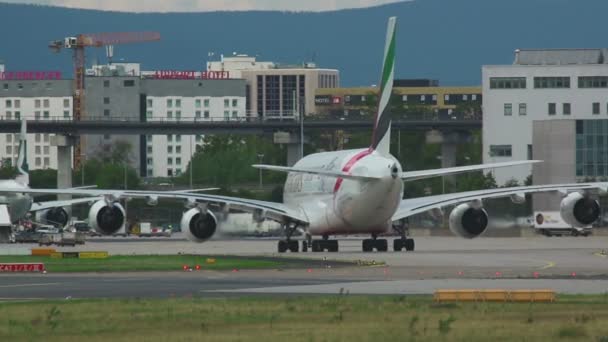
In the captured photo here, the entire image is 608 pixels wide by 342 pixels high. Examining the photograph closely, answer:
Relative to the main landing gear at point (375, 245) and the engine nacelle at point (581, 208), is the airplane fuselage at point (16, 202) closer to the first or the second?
the main landing gear at point (375, 245)

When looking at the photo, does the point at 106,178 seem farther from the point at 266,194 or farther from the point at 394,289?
the point at 394,289

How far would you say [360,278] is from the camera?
176ft

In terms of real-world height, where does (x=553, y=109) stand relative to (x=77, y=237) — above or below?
above

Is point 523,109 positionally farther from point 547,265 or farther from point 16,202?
point 547,265

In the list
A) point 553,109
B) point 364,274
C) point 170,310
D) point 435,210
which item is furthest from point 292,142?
point 170,310

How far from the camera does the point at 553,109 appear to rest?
517ft

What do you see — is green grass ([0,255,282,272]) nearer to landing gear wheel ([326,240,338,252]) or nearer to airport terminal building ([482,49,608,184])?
landing gear wheel ([326,240,338,252])

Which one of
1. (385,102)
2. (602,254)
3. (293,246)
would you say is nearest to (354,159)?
(385,102)

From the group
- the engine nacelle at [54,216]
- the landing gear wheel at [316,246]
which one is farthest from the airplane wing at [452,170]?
the engine nacelle at [54,216]

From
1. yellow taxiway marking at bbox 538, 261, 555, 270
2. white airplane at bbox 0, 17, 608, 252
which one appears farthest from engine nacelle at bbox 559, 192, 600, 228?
yellow taxiway marking at bbox 538, 261, 555, 270

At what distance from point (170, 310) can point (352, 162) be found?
3671 cm

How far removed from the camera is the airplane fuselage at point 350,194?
238 feet

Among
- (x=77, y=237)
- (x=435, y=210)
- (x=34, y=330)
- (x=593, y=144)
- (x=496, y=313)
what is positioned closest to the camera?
(x=34, y=330)

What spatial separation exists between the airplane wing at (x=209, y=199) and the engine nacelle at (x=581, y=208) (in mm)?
Result: 13715
